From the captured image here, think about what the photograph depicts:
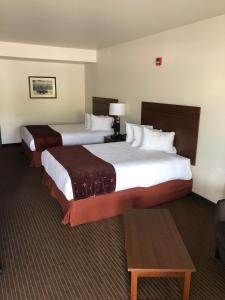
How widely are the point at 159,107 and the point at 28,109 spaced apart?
3582 mm

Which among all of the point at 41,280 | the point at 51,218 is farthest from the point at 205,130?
the point at 41,280

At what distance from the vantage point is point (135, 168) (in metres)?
2.97

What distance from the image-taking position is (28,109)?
19.9 feet

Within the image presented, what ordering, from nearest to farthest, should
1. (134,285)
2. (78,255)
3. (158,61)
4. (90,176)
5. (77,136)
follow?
(134,285), (78,255), (90,176), (158,61), (77,136)

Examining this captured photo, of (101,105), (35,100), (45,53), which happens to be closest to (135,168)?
(101,105)

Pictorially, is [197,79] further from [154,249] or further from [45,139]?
[45,139]

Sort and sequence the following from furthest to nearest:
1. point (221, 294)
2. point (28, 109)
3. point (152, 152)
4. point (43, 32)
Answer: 1. point (28, 109)
2. point (43, 32)
3. point (152, 152)
4. point (221, 294)

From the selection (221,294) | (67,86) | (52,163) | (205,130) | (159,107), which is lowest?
(221,294)

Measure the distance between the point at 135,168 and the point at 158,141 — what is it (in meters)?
0.85

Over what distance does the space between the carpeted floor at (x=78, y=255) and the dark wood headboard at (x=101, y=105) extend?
2.71 meters

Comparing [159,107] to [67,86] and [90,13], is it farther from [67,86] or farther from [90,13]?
[67,86]

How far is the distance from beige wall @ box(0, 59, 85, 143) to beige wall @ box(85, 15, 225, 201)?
7.65 ft

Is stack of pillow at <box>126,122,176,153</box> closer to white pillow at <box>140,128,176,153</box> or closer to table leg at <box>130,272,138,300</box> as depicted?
white pillow at <box>140,128,176,153</box>

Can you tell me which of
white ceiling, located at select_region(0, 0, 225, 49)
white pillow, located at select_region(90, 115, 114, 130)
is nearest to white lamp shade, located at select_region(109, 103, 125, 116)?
white pillow, located at select_region(90, 115, 114, 130)
